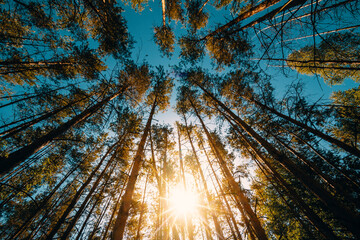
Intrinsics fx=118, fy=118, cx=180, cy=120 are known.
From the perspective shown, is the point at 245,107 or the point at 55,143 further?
the point at 55,143

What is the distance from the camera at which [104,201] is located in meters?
9.02

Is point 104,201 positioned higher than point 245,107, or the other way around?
point 245,107

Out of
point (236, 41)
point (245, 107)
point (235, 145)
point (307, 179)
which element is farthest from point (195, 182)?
point (236, 41)

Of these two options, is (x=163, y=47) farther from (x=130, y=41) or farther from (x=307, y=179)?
(x=307, y=179)

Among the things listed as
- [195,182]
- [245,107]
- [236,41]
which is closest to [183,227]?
[195,182]

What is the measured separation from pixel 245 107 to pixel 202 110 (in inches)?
120

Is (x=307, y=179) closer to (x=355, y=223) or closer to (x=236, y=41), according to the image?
(x=355, y=223)

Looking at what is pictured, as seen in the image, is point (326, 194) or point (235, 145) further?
point (235, 145)

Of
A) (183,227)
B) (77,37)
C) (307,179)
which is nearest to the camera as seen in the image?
(307,179)

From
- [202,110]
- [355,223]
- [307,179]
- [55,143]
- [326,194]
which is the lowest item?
[355,223]

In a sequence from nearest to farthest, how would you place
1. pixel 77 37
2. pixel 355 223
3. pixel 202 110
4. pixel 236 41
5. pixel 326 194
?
pixel 355 223
pixel 326 194
pixel 236 41
pixel 77 37
pixel 202 110

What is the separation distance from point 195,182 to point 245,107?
6.89m

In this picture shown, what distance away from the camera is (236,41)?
474 centimetres

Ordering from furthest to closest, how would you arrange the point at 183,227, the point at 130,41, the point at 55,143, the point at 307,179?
the point at 183,227
the point at 55,143
the point at 130,41
the point at 307,179
